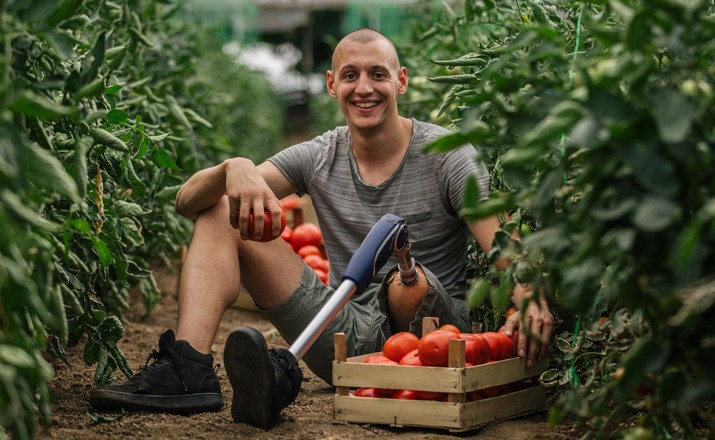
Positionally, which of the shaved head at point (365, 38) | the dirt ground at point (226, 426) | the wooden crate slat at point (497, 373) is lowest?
the dirt ground at point (226, 426)

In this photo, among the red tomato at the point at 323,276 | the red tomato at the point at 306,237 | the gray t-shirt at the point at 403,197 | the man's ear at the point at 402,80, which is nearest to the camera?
the gray t-shirt at the point at 403,197

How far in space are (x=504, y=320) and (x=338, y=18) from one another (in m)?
19.5

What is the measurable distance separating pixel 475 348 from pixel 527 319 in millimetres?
187

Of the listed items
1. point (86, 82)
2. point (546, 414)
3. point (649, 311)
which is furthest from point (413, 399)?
point (86, 82)

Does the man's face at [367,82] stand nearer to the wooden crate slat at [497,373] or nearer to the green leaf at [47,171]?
the wooden crate slat at [497,373]

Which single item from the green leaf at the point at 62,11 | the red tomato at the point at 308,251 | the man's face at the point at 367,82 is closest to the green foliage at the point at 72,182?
the green leaf at the point at 62,11

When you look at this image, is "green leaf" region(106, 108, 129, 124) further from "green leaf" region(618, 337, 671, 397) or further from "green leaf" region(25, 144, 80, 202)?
"green leaf" region(618, 337, 671, 397)

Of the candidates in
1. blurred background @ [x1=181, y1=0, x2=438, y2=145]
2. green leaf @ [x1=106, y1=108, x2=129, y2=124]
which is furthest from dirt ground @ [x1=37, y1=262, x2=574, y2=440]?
blurred background @ [x1=181, y1=0, x2=438, y2=145]

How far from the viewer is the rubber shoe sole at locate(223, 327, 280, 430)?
2947mm

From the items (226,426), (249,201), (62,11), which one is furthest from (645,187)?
(226,426)

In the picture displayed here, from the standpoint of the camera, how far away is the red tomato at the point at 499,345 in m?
3.15

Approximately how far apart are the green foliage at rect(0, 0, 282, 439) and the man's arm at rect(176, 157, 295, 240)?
0.63ft

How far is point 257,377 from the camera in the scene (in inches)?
117

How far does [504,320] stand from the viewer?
3699 millimetres
